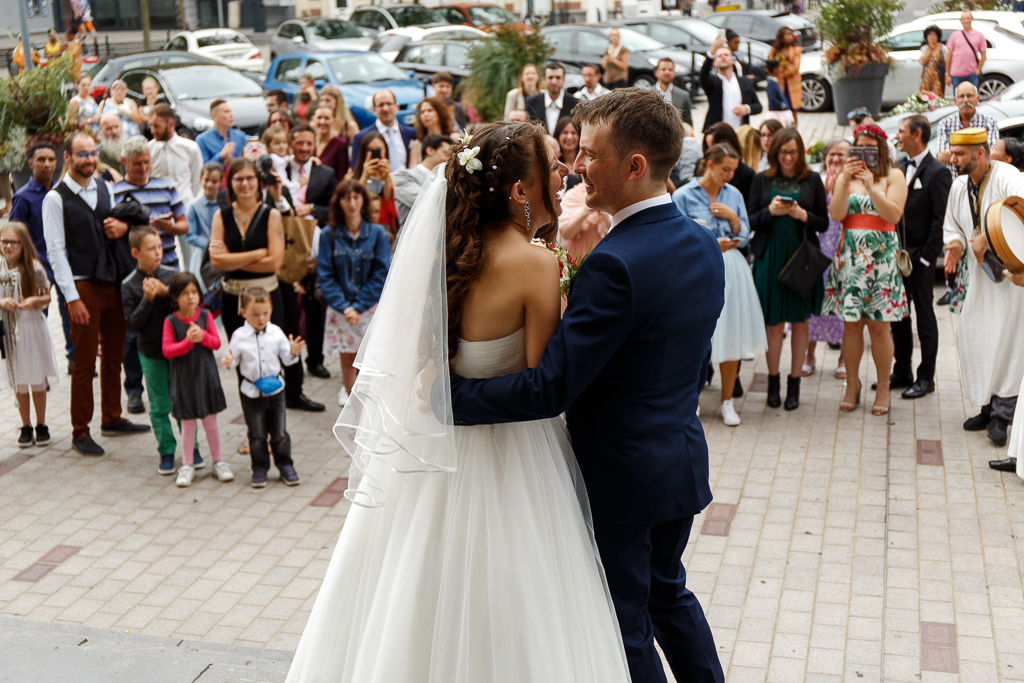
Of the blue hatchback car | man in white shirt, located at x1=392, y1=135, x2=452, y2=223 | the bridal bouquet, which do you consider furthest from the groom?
the blue hatchback car

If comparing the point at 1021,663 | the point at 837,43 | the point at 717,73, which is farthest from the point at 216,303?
the point at 837,43

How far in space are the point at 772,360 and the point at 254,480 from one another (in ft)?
12.3

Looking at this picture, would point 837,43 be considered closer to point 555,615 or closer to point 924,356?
point 924,356

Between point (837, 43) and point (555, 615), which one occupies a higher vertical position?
point (837, 43)

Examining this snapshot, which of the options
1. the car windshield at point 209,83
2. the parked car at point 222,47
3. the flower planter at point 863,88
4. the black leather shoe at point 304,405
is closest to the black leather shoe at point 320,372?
the black leather shoe at point 304,405

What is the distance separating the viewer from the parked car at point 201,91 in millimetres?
16312

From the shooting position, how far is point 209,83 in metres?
17.3

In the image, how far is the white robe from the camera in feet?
21.4

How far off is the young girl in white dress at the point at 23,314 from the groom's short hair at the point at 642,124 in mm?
5027

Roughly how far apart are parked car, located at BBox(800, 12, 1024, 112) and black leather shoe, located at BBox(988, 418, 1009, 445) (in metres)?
11.4

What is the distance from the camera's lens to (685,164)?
8.91 m

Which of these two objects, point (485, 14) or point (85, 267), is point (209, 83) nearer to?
point (85, 267)

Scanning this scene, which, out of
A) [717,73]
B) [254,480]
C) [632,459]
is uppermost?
[717,73]

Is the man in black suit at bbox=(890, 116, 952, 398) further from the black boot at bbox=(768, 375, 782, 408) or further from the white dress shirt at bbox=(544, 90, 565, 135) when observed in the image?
the white dress shirt at bbox=(544, 90, 565, 135)
